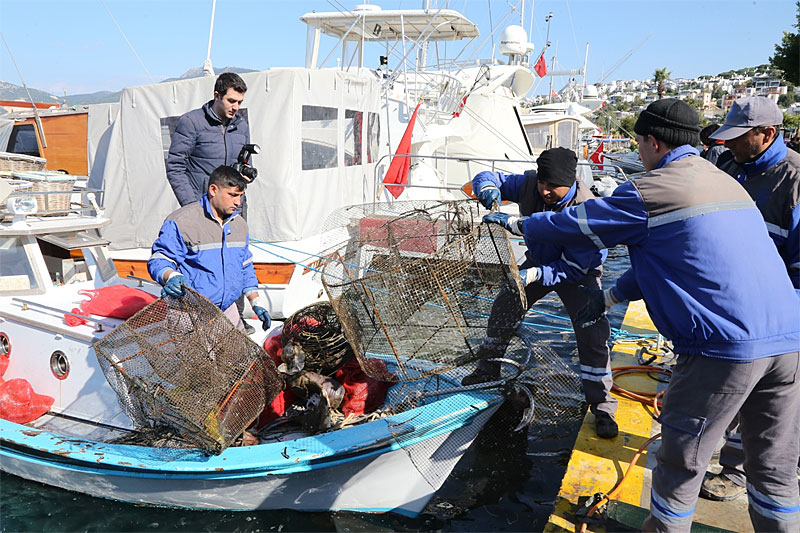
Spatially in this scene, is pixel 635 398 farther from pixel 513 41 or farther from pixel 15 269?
pixel 513 41

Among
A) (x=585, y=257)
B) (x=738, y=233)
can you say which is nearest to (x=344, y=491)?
(x=585, y=257)

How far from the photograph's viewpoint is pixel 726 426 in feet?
7.64

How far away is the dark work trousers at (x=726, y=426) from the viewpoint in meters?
2.29

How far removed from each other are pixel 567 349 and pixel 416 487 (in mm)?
4337

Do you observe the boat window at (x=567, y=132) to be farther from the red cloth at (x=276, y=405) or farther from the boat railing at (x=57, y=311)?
the boat railing at (x=57, y=311)

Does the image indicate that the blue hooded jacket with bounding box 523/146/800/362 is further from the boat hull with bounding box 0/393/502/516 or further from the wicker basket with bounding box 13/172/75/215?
the wicker basket with bounding box 13/172/75/215

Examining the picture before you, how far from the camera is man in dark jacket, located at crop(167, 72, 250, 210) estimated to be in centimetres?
457

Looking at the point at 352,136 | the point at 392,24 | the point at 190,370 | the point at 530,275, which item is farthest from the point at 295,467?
the point at 392,24

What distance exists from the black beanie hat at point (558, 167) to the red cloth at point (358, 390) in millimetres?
1881

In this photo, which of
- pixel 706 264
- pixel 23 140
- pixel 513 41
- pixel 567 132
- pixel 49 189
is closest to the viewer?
pixel 706 264

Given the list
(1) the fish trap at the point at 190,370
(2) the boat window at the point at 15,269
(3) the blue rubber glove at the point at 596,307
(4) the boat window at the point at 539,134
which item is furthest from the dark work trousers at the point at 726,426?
(4) the boat window at the point at 539,134

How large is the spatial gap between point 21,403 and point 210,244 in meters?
2.34

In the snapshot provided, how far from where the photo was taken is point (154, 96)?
6805 mm

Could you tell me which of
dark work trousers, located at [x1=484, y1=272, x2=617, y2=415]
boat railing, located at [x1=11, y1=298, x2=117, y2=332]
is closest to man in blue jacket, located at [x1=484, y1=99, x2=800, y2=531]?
dark work trousers, located at [x1=484, y1=272, x2=617, y2=415]
